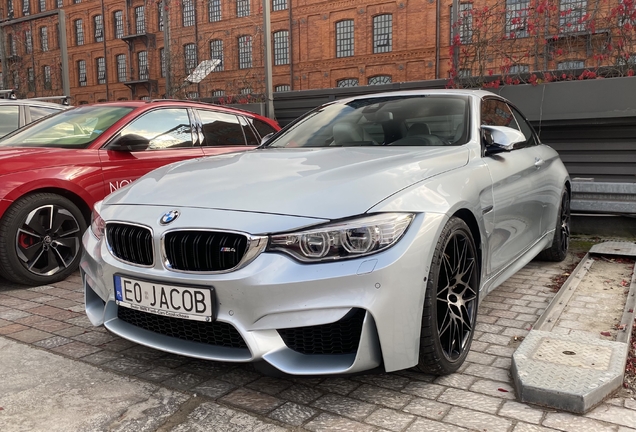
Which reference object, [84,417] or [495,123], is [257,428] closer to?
[84,417]

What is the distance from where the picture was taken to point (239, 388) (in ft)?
8.86

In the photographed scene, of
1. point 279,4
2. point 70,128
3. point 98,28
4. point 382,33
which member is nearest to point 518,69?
point 70,128

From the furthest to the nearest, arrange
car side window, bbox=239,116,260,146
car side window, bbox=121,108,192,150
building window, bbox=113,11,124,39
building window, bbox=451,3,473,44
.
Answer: building window, bbox=113,11,124,39
building window, bbox=451,3,473,44
car side window, bbox=239,116,260,146
car side window, bbox=121,108,192,150

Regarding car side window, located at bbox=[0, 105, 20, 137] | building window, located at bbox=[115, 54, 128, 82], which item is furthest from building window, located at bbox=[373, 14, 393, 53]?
car side window, located at bbox=[0, 105, 20, 137]

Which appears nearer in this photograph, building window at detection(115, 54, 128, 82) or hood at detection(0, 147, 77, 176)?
hood at detection(0, 147, 77, 176)

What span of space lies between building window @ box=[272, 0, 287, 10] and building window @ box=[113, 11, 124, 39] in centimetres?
1303

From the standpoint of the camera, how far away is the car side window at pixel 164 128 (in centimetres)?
535

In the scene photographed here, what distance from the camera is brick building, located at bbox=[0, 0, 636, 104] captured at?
8164 mm

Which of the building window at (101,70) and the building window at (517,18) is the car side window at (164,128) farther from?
the building window at (101,70)

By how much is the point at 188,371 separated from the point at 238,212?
0.99 meters

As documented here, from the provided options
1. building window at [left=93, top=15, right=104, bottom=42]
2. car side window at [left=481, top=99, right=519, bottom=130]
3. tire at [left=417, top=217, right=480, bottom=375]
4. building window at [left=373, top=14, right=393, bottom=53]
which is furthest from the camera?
building window at [left=93, top=15, right=104, bottom=42]

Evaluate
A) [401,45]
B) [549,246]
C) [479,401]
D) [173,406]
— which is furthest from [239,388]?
[401,45]

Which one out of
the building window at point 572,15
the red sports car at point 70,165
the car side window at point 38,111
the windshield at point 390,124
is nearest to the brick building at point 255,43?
the building window at point 572,15

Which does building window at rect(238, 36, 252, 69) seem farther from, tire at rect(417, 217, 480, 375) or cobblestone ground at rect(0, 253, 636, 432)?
tire at rect(417, 217, 480, 375)
